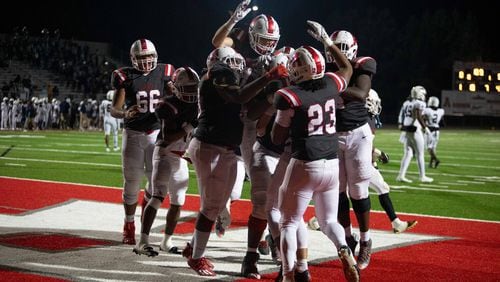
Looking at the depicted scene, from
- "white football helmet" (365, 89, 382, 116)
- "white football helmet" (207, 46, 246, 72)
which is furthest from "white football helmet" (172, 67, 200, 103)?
"white football helmet" (365, 89, 382, 116)

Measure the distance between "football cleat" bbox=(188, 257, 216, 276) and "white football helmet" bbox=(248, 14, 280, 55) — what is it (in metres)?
1.91

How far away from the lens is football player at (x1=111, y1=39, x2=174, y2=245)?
23.7 feet

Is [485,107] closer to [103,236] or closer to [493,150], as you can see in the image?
[493,150]

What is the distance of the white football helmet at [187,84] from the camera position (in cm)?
652

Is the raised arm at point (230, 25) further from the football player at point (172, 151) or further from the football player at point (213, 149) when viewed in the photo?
the football player at point (213, 149)

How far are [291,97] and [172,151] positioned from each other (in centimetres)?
195

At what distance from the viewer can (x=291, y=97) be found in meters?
5.21

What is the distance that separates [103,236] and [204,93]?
8.01ft

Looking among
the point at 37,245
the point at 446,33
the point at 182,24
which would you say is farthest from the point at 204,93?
the point at 446,33

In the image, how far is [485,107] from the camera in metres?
47.1

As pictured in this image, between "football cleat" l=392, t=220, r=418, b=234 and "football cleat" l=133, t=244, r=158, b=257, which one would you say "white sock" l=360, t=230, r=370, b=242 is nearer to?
"football cleat" l=392, t=220, r=418, b=234

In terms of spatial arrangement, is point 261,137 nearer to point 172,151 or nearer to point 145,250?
point 172,151

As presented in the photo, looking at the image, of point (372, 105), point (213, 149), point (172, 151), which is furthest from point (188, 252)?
point (372, 105)

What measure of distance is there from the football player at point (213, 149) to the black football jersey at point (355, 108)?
993mm
